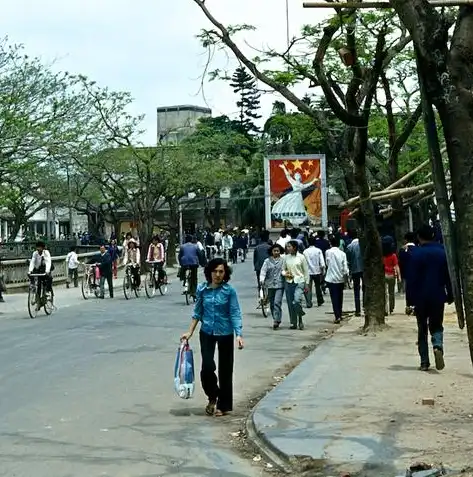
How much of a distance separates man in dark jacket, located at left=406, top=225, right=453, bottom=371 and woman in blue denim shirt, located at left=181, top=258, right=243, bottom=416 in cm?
274

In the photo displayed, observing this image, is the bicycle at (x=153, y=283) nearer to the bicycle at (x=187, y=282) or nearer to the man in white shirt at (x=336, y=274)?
the bicycle at (x=187, y=282)

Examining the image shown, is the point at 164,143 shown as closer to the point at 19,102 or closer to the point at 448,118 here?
the point at 19,102

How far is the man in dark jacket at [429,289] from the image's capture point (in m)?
10.9

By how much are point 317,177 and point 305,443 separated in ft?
68.1

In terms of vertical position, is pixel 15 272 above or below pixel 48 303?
above

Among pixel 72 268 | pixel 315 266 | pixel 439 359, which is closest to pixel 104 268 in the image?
pixel 72 268

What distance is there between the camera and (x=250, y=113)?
79.3 metres

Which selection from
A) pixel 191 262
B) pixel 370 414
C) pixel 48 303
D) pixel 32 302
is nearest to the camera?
pixel 370 414

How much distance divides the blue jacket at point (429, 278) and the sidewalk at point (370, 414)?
93 cm

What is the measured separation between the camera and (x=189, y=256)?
23.7 m

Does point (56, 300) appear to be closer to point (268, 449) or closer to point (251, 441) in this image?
point (251, 441)

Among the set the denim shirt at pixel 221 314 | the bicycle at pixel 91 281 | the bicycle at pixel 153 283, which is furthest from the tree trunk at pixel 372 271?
the bicycle at pixel 91 281

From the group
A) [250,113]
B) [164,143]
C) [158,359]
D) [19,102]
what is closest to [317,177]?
[19,102]

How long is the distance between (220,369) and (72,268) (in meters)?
23.9
